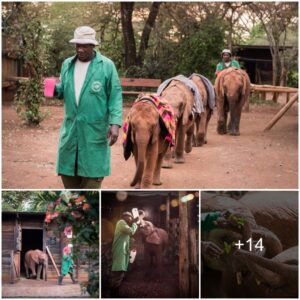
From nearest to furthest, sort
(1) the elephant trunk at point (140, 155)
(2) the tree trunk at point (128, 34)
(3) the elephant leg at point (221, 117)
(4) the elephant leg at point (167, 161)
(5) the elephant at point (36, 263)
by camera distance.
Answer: (5) the elephant at point (36, 263) < (1) the elephant trunk at point (140, 155) < (4) the elephant leg at point (167, 161) < (3) the elephant leg at point (221, 117) < (2) the tree trunk at point (128, 34)

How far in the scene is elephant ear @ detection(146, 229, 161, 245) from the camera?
516cm

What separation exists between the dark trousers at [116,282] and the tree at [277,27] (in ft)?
34.2

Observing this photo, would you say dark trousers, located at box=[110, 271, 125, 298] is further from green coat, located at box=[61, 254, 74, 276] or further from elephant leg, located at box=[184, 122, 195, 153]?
elephant leg, located at box=[184, 122, 195, 153]

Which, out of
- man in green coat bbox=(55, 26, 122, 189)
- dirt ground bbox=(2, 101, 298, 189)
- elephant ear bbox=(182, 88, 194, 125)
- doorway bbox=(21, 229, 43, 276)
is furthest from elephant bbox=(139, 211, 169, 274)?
elephant ear bbox=(182, 88, 194, 125)

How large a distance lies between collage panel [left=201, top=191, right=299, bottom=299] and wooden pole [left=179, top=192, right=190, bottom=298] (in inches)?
4.8

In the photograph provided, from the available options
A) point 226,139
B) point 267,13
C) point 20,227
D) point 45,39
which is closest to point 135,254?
point 20,227

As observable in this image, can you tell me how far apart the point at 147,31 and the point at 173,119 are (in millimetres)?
10266

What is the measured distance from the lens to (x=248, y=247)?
527cm

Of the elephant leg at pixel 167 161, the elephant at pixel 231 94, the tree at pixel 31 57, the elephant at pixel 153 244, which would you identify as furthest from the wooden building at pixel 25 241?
the elephant at pixel 231 94

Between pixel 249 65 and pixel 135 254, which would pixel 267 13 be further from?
pixel 135 254

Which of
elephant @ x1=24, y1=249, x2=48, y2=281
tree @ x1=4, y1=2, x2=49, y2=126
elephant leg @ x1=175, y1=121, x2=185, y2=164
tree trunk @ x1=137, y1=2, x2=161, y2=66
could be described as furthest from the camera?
tree trunk @ x1=137, y1=2, x2=161, y2=66

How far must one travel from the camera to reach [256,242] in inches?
206

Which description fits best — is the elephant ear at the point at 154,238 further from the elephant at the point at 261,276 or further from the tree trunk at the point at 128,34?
the tree trunk at the point at 128,34

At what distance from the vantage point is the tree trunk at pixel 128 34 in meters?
16.1
